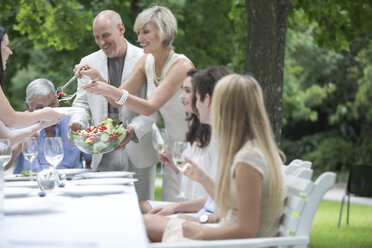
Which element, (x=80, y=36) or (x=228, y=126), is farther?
(x=80, y=36)

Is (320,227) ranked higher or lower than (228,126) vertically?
lower

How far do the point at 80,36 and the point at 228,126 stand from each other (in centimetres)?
906

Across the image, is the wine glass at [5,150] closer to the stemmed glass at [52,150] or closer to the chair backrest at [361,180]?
the stemmed glass at [52,150]

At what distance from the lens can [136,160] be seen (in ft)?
16.1

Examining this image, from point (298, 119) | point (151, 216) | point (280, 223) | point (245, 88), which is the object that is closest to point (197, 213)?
point (151, 216)

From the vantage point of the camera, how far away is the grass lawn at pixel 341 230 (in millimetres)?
7668

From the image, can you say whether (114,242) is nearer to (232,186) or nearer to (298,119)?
(232,186)

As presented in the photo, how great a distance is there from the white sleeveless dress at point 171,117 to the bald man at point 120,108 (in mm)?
199

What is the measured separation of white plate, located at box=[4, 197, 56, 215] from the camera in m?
2.72

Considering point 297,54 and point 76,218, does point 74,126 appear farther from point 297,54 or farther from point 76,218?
point 297,54

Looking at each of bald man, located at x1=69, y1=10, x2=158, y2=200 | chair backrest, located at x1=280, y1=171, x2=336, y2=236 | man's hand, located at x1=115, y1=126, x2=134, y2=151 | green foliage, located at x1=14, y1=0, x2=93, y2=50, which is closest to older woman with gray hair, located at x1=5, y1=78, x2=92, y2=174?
bald man, located at x1=69, y1=10, x2=158, y2=200

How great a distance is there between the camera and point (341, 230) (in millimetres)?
8836

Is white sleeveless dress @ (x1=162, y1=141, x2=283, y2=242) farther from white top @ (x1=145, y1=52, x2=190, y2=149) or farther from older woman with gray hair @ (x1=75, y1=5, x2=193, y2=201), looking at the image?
white top @ (x1=145, y1=52, x2=190, y2=149)

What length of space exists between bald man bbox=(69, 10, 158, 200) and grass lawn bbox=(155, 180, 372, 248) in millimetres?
3461
